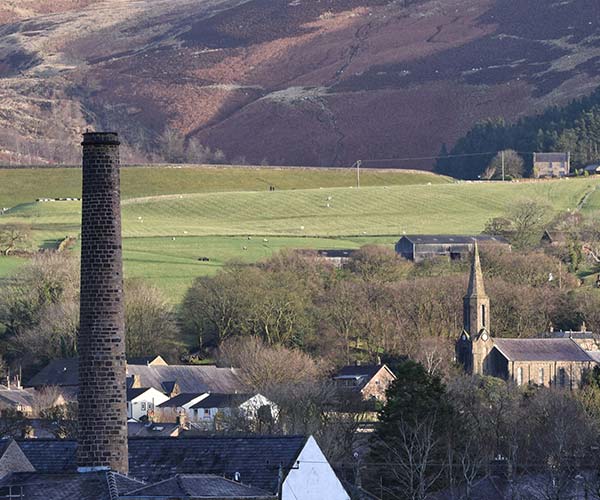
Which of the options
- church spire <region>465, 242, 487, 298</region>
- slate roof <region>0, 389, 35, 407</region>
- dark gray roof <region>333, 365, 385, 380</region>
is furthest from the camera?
church spire <region>465, 242, 487, 298</region>

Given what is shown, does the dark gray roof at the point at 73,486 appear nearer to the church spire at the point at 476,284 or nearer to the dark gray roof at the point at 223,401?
the dark gray roof at the point at 223,401

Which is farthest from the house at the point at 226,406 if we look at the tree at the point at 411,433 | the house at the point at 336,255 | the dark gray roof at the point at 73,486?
the house at the point at 336,255

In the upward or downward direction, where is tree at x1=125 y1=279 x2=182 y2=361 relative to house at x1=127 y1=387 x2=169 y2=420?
upward

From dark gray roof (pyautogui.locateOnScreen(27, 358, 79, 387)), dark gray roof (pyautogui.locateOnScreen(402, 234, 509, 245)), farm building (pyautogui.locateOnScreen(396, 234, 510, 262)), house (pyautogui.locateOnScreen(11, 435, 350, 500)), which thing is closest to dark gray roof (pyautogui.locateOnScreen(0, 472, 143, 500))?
house (pyautogui.locateOnScreen(11, 435, 350, 500))

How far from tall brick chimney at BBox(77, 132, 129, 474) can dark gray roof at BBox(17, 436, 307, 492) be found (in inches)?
119

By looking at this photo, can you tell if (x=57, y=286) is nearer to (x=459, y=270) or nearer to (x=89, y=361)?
(x=459, y=270)

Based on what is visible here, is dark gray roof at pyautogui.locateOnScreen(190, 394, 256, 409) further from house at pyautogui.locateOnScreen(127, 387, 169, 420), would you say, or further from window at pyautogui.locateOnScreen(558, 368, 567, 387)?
window at pyautogui.locateOnScreen(558, 368, 567, 387)

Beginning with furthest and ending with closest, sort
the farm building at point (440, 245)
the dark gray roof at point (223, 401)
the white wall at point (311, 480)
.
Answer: the farm building at point (440, 245)
the dark gray roof at point (223, 401)
the white wall at point (311, 480)

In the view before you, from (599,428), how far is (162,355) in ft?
136

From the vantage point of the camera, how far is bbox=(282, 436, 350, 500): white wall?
160 ft

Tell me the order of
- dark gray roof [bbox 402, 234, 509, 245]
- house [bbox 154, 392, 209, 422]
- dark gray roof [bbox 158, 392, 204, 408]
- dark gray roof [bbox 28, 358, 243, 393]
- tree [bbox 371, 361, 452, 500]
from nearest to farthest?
tree [bbox 371, 361, 452, 500]
house [bbox 154, 392, 209, 422]
dark gray roof [bbox 158, 392, 204, 408]
dark gray roof [bbox 28, 358, 243, 393]
dark gray roof [bbox 402, 234, 509, 245]

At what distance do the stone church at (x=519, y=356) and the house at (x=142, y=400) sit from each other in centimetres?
1961

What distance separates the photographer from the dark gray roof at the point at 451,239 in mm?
152625

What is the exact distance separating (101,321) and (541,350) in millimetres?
75261
